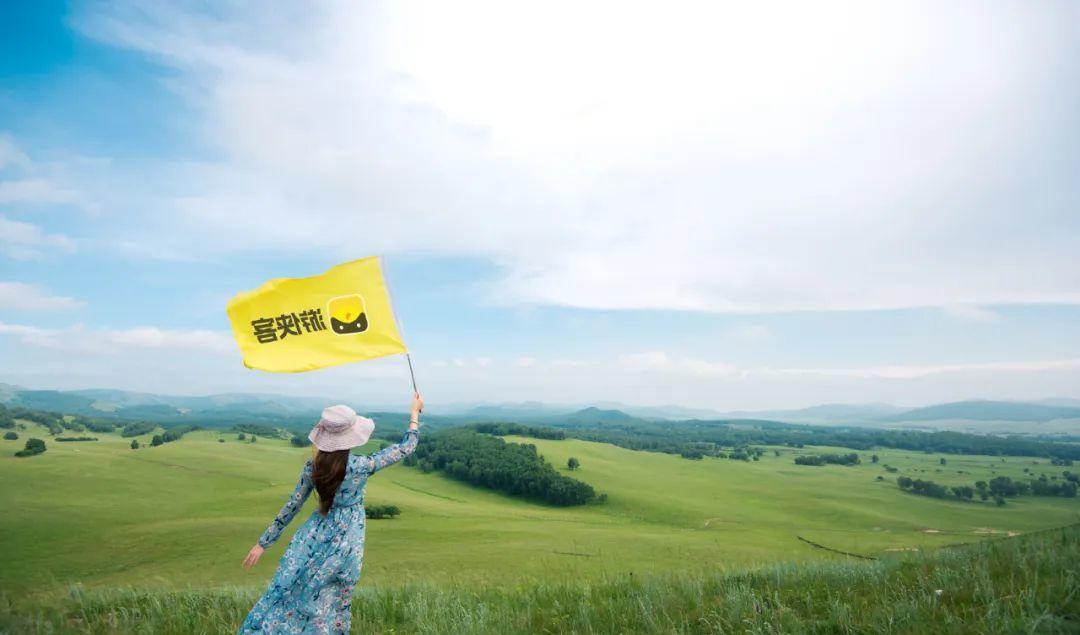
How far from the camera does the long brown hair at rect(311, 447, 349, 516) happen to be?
523 cm

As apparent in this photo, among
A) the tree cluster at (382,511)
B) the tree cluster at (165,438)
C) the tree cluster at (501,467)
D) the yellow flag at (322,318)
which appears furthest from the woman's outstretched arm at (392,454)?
the tree cluster at (165,438)

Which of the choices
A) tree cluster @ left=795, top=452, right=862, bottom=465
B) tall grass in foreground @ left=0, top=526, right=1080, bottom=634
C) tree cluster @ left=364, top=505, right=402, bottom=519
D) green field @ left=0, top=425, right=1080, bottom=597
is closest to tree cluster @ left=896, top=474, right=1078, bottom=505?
green field @ left=0, top=425, right=1080, bottom=597

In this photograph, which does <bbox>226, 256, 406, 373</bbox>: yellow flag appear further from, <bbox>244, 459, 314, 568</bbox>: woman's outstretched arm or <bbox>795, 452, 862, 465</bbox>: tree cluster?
<bbox>795, 452, 862, 465</bbox>: tree cluster

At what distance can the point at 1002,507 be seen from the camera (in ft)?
300

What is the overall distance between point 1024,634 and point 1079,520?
7150 millimetres

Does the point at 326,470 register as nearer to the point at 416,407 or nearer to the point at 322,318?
the point at 416,407

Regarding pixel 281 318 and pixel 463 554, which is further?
pixel 463 554

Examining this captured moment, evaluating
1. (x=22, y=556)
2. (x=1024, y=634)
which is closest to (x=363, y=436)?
(x=1024, y=634)

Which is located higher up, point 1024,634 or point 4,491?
point 1024,634

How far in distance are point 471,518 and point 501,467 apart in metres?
37.5

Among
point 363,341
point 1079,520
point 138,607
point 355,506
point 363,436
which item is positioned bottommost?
point 138,607

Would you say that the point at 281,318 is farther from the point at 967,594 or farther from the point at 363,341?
the point at 967,594

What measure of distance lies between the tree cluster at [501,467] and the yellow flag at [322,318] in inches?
3182

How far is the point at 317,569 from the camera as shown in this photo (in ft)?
17.2
